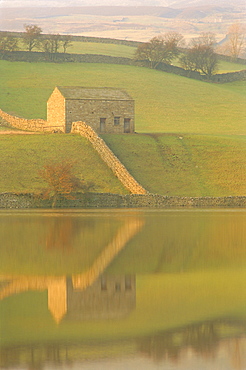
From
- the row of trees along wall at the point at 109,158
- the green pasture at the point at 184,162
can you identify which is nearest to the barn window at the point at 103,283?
the row of trees along wall at the point at 109,158

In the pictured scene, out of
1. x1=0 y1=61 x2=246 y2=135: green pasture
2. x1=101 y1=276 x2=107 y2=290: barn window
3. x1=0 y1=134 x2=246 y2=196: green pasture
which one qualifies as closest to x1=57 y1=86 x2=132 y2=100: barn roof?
x1=0 y1=134 x2=246 y2=196: green pasture

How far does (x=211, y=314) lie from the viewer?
13609 millimetres

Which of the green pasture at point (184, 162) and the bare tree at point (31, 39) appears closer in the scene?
the green pasture at point (184, 162)

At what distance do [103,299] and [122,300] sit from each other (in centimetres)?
40

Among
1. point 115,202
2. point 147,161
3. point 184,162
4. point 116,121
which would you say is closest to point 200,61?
point 116,121

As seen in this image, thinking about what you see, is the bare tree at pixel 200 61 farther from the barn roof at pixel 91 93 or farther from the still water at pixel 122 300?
the still water at pixel 122 300

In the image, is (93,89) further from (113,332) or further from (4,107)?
(113,332)

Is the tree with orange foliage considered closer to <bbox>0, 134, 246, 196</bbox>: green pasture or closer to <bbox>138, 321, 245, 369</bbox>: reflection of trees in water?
<bbox>0, 134, 246, 196</bbox>: green pasture

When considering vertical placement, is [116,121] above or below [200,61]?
below

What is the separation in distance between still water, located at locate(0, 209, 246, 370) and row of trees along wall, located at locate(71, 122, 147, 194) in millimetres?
18935

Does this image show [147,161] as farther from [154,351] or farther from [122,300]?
[154,351]

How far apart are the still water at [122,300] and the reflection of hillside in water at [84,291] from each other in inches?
0.9

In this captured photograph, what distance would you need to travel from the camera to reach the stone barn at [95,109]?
58.9 meters

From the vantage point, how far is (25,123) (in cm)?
6556
